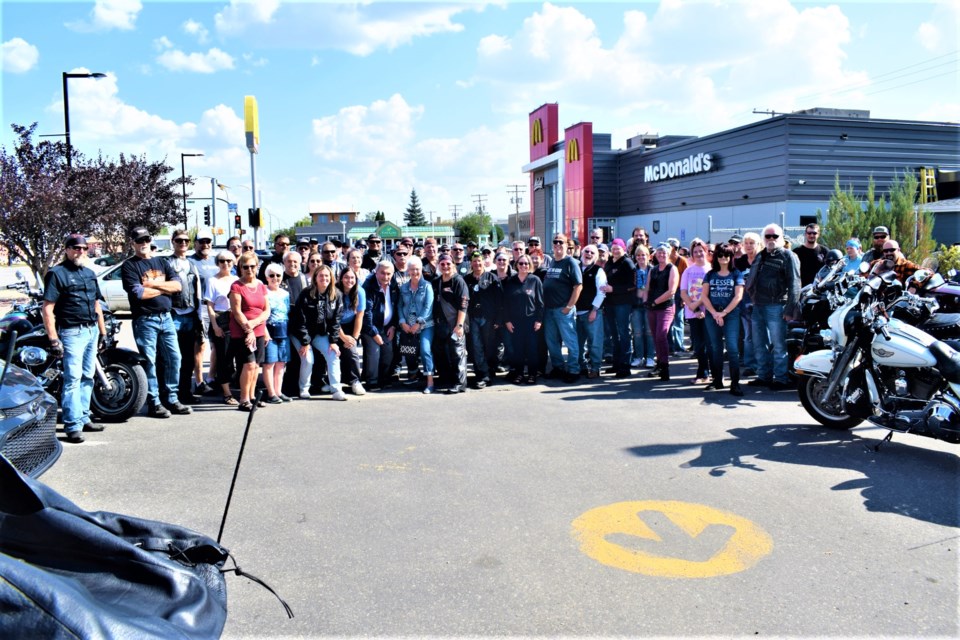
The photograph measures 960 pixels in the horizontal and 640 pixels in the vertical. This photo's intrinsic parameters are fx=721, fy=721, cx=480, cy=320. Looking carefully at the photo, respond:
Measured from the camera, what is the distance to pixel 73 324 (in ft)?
22.4

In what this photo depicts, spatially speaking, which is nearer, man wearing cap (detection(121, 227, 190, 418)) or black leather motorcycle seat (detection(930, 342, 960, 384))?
black leather motorcycle seat (detection(930, 342, 960, 384))

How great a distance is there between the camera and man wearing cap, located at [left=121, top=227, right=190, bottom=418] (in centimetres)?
770

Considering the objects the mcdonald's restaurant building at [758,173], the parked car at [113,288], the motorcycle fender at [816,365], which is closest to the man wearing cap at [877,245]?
the motorcycle fender at [816,365]

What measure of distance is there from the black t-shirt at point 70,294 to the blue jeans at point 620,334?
653 centimetres

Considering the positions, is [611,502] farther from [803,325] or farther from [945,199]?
[945,199]

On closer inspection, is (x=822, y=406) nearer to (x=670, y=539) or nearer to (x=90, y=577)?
(x=670, y=539)

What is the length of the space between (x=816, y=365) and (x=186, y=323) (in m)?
6.90

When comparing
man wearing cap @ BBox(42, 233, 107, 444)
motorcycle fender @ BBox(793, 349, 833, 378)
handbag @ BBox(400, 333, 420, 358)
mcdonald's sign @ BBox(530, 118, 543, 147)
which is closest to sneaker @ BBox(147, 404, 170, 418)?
man wearing cap @ BBox(42, 233, 107, 444)

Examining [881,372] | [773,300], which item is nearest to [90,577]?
[881,372]

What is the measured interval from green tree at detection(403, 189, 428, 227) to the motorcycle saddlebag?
13841 cm

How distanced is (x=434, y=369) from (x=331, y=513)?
526cm

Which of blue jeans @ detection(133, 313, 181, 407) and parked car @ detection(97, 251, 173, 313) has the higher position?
parked car @ detection(97, 251, 173, 313)

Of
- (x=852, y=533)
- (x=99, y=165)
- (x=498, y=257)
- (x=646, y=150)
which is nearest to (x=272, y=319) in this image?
(x=498, y=257)

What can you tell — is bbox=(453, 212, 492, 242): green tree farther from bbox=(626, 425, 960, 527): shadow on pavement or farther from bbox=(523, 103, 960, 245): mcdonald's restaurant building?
bbox=(626, 425, 960, 527): shadow on pavement
